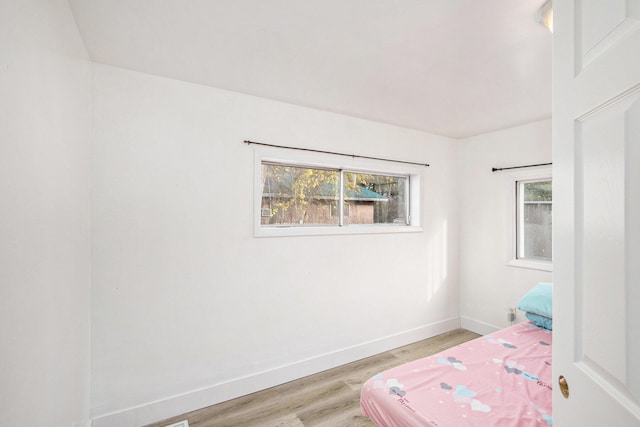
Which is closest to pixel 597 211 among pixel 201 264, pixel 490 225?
pixel 201 264

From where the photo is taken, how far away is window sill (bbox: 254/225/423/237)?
2.55 meters

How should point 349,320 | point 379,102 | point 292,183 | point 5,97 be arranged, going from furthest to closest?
point 349,320 < point 292,183 < point 379,102 < point 5,97

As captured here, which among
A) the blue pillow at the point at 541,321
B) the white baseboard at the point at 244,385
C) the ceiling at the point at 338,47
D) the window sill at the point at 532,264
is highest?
the ceiling at the point at 338,47

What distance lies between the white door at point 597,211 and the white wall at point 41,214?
4.62ft

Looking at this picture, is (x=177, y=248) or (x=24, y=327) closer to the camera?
(x=24, y=327)

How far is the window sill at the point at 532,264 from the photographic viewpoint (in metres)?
3.06

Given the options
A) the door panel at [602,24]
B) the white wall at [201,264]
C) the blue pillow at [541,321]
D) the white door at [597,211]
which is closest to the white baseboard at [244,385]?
the white wall at [201,264]

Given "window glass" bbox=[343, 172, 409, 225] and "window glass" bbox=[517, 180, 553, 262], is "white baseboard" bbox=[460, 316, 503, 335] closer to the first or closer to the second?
"window glass" bbox=[517, 180, 553, 262]

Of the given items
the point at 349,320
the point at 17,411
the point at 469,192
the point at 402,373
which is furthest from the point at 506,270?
the point at 17,411

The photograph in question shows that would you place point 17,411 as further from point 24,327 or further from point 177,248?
point 177,248

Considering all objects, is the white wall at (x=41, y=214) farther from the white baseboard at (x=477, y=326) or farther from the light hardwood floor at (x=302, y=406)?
the white baseboard at (x=477, y=326)

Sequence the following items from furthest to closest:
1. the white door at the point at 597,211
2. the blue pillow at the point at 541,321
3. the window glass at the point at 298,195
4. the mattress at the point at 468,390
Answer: the window glass at the point at 298,195
the blue pillow at the point at 541,321
the mattress at the point at 468,390
the white door at the point at 597,211

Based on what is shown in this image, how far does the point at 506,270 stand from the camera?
3.40 m

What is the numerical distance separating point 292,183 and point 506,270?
2.62m
